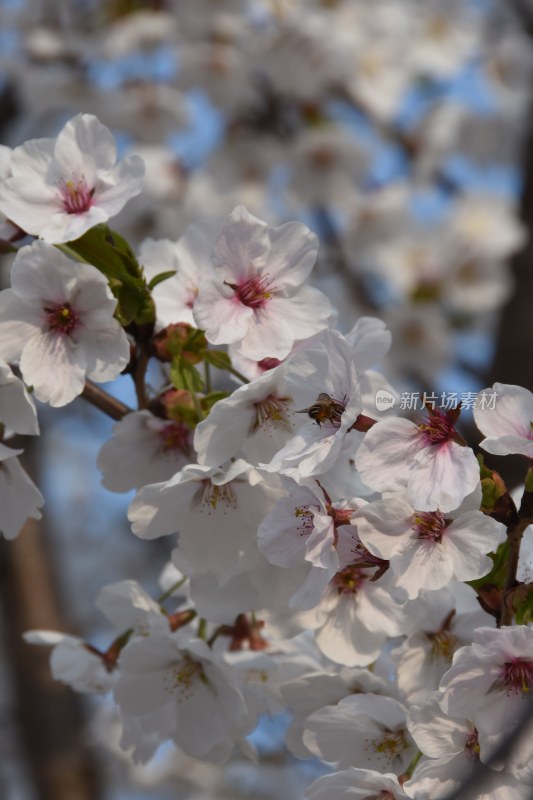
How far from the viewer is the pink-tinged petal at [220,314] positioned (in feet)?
3.77

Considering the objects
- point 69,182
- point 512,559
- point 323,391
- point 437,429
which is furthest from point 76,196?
point 512,559

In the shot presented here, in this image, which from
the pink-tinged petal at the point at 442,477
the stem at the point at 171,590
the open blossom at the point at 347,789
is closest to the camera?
the pink-tinged petal at the point at 442,477

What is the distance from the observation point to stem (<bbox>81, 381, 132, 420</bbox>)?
126 centimetres

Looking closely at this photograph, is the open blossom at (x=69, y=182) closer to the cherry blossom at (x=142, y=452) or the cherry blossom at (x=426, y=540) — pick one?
the cherry blossom at (x=142, y=452)

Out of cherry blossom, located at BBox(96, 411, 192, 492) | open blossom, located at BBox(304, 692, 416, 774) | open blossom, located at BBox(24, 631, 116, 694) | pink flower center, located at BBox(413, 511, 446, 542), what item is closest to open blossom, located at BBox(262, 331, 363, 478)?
pink flower center, located at BBox(413, 511, 446, 542)

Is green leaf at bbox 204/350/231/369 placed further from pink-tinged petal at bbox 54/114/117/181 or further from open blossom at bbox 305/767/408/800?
open blossom at bbox 305/767/408/800

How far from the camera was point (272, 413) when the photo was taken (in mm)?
1168

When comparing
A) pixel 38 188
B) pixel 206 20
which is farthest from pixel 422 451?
pixel 206 20

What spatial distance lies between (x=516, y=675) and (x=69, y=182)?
0.72 m

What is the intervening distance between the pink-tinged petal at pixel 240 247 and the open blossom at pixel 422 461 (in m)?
0.26

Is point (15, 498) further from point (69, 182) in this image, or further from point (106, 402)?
point (69, 182)

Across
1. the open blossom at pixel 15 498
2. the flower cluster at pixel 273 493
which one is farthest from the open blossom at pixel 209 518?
the open blossom at pixel 15 498

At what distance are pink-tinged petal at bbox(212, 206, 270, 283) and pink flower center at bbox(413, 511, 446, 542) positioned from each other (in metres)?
0.34

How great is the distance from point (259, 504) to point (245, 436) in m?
0.09
